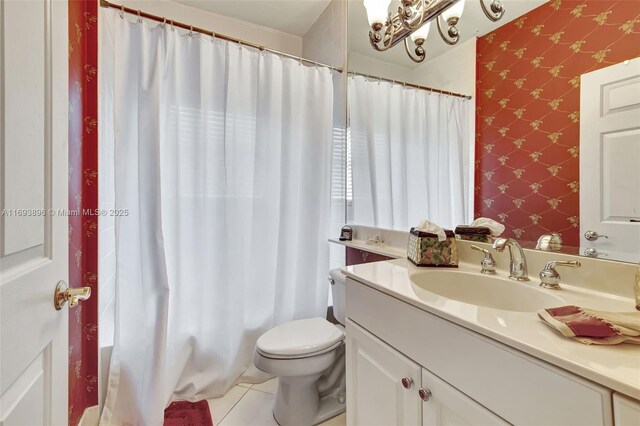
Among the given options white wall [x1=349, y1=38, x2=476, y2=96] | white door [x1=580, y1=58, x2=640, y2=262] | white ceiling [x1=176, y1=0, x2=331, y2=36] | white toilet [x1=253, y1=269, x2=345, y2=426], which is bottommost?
white toilet [x1=253, y1=269, x2=345, y2=426]

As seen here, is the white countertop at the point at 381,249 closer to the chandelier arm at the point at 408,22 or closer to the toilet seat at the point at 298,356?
the toilet seat at the point at 298,356

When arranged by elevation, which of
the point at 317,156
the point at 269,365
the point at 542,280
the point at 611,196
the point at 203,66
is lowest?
the point at 269,365

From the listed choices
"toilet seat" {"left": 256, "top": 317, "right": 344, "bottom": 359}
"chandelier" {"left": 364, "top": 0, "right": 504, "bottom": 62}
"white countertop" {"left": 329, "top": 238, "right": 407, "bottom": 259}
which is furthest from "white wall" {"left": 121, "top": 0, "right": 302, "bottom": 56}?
"toilet seat" {"left": 256, "top": 317, "right": 344, "bottom": 359}

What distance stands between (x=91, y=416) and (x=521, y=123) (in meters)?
2.27

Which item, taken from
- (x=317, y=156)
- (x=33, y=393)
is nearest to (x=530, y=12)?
(x=317, y=156)

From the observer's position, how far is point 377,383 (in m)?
0.88

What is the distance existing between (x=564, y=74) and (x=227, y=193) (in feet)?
4.98

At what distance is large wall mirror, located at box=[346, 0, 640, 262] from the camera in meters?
0.78

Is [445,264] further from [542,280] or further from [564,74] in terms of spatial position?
[564,74]

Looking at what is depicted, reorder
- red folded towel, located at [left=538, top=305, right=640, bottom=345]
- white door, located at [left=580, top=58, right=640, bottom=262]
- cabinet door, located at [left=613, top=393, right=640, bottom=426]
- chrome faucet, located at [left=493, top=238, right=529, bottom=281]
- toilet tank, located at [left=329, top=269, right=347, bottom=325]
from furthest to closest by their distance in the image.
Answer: toilet tank, located at [left=329, top=269, right=347, bottom=325], chrome faucet, located at [left=493, top=238, right=529, bottom=281], white door, located at [left=580, top=58, right=640, bottom=262], red folded towel, located at [left=538, top=305, right=640, bottom=345], cabinet door, located at [left=613, top=393, right=640, bottom=426]

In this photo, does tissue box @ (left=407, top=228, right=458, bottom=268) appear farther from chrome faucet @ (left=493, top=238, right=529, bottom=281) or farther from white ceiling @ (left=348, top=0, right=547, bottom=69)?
white ceiling @ (left=348, top=0, right=547, bottom=69)

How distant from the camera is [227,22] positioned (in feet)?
6.57

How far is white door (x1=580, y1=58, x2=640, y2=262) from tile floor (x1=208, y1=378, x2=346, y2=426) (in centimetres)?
133

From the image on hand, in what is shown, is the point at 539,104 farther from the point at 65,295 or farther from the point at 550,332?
the point at 65,295
